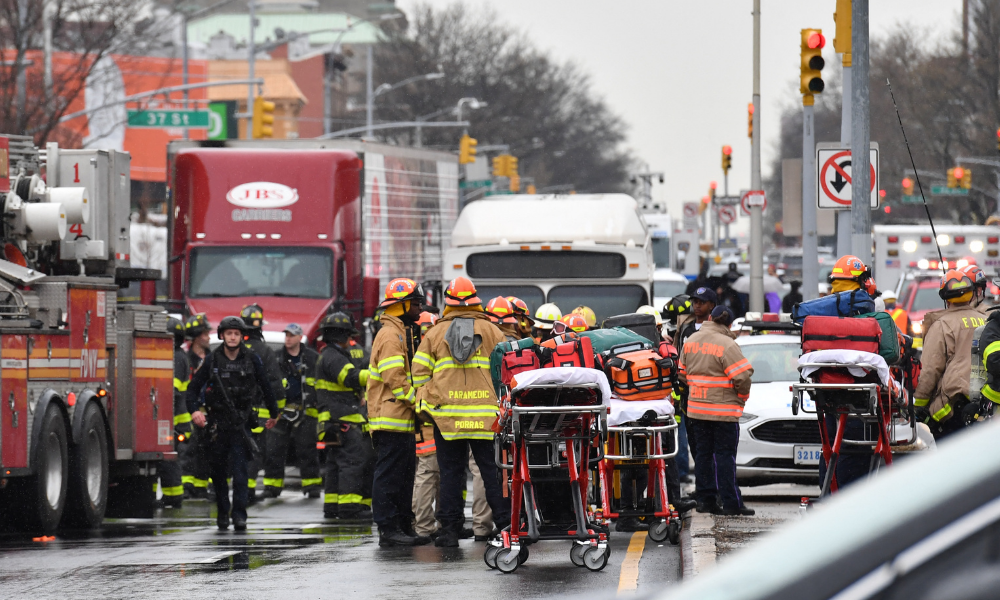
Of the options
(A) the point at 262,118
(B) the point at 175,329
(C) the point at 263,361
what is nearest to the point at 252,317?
(C) the point at 263,361

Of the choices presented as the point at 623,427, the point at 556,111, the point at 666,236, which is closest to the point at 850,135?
the point at 623,427

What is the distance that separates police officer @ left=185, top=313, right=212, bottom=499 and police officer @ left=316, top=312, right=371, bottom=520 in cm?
209

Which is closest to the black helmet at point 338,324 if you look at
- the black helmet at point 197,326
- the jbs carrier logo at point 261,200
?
the black helmet at point 197,326

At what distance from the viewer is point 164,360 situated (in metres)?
14.1

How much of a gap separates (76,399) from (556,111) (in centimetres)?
7370

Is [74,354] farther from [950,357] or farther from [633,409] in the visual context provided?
[950,357]

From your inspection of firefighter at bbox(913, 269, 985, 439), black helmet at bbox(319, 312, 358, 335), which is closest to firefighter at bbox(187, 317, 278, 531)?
black helmet at bbox(319, 312, 358, 335)

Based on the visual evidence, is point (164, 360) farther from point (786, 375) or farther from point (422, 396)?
point (786, 375)

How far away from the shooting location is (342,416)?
43.7 ft

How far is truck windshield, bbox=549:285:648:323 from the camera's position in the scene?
17.2 meters

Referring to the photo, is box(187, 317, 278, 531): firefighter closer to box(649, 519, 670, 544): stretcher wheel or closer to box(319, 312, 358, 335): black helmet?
box(319, 312, 358, 335): black helmet

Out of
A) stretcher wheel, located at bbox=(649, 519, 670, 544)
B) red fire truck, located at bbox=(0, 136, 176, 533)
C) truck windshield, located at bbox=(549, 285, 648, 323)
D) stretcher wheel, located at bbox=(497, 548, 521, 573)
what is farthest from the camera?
truck windshield, located at bbox=(549, 285, 648, 323)

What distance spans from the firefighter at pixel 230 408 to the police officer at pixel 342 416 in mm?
731

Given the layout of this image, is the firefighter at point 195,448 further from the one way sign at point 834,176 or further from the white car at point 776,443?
the one way sign at point 834,176
